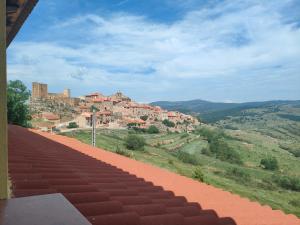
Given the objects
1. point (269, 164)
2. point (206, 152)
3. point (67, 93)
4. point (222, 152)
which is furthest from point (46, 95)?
point (269, 164)

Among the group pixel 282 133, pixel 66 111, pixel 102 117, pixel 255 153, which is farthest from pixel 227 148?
pixel 282 133

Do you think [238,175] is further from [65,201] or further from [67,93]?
[67,93]

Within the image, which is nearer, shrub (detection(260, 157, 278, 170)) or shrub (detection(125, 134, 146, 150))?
shrub (detection(125, 134, 146, 150))

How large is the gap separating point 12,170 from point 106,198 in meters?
1.09

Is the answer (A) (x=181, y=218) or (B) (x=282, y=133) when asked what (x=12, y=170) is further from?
(B) (x=282, y=133)

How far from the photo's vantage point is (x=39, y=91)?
12169 centimetres

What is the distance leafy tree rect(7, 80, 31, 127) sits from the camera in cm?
3706

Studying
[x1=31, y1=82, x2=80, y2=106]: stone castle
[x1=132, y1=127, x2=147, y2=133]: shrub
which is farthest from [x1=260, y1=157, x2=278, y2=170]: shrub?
[x1=31, y1=82, x2=80, y2=106]: stone castle

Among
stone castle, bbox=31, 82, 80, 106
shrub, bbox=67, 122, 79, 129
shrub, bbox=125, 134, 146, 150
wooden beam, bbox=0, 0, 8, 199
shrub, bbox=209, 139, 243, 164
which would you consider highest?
stone castle, bbox=31, 82, 80, 106

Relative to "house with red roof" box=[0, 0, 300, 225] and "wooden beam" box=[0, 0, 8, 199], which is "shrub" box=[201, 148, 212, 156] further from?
"wooden beam" box=[0, 0, 8, 199]

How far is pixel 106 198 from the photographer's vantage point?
3189 mm

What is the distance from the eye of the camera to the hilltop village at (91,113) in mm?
92250

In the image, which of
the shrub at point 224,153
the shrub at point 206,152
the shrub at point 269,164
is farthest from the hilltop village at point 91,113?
the shrub at point 269,164

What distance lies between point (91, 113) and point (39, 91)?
1246 inches
